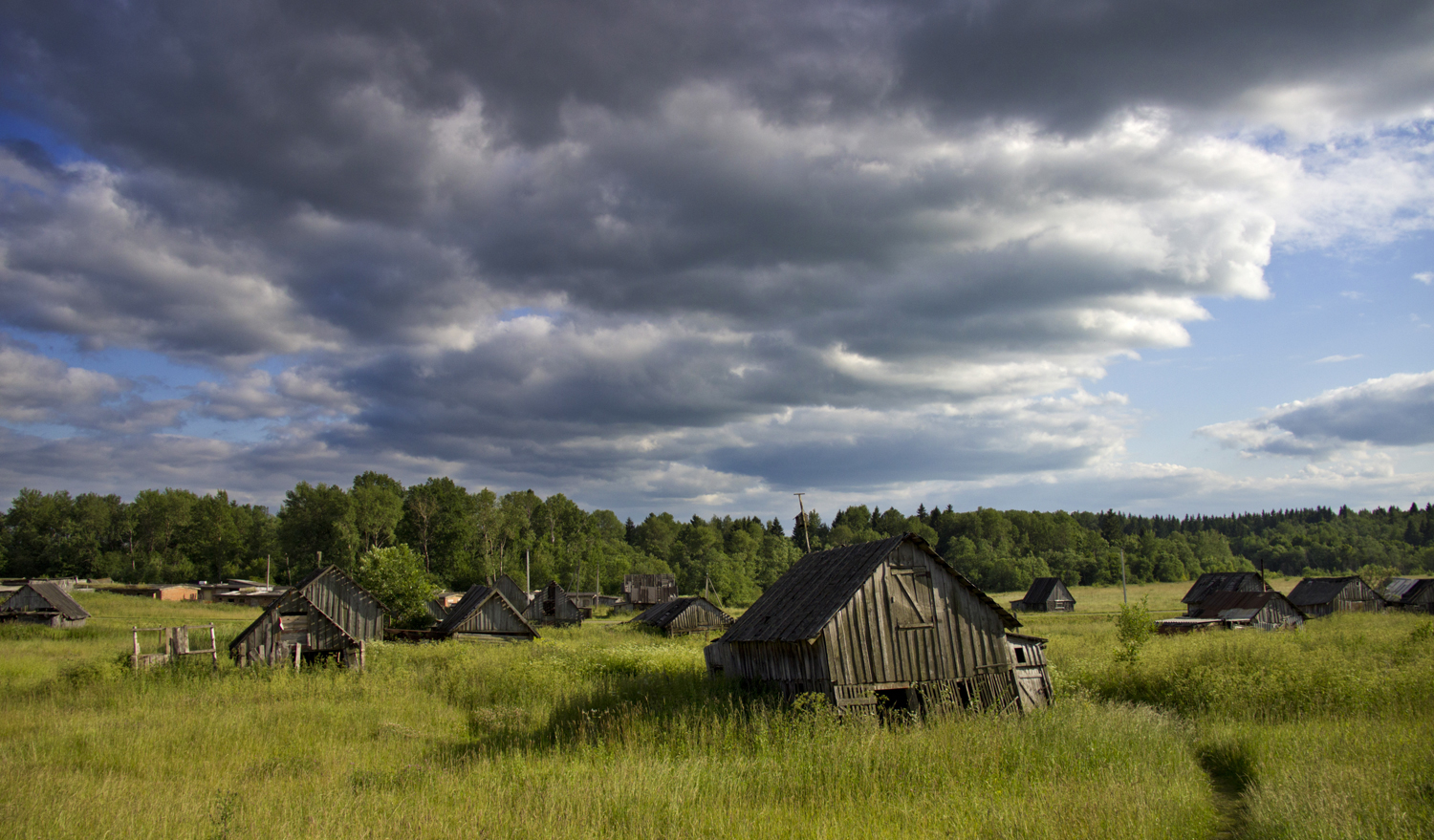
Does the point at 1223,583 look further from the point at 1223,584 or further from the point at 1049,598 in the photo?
the point at 1049,598

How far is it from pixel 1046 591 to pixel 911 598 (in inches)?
3048

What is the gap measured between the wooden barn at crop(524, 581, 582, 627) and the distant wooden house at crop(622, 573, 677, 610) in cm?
2204

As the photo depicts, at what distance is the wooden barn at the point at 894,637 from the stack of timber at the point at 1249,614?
3681 centimetres

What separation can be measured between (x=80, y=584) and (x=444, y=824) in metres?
99.4

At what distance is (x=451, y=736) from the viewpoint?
59.8ft

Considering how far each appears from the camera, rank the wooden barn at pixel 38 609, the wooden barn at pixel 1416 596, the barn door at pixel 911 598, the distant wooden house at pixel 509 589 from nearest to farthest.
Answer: the barn door at pixel 911 598, the wooden barn at pixel 38 609, the wooden barn at pixel 1416 596, the distant wooden house at pixel 509 589

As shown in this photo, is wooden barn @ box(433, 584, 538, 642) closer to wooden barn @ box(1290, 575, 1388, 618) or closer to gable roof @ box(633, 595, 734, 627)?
gable roof @ box(633, 595, 734, 627)

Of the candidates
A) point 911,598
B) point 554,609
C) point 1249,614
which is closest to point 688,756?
point 911,598

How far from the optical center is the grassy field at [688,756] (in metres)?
9.58

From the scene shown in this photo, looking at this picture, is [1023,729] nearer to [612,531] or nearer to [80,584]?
[80,584]

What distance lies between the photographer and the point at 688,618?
58750mm

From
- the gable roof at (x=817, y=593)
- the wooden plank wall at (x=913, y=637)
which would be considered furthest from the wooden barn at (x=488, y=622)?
the wooden plank wall at (x=913, y=637)

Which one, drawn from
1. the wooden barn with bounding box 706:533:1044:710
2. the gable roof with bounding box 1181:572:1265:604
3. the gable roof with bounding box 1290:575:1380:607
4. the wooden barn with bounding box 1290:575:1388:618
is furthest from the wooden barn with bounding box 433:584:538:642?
the wooden barn with bounding box 1290:575:1388:618

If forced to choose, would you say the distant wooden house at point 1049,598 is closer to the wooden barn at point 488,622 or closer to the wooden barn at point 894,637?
the wooden barn at point 488,622
